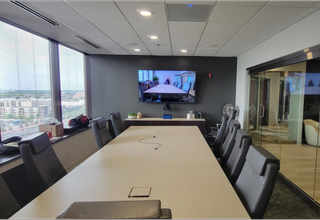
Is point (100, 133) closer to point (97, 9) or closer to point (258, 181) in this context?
point (97, 9)

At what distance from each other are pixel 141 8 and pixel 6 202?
9.87 ft

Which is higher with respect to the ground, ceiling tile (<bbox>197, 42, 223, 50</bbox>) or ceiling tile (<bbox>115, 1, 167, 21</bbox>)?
ceiling tile (<bbox>197, 42, 223, 50</bbox>)

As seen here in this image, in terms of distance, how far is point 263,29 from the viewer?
2830 mm

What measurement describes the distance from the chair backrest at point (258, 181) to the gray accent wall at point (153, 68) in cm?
399

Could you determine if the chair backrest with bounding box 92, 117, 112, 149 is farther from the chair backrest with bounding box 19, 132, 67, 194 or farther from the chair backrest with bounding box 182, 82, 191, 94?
the chair backrest with bounding box 182, 82, 191, 94

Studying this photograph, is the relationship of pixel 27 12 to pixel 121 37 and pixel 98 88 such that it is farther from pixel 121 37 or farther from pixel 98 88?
pixel 98 88

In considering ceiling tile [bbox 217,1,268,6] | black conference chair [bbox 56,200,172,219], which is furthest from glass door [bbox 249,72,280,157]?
black conference chair [bbox 56,200,172,219]

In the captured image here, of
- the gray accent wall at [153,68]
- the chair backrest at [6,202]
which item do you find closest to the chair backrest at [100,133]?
the chair backrest at [6,202]

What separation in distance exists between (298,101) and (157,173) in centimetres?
347

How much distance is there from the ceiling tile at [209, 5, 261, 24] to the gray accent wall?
2.62 m

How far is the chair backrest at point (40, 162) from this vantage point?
4.54 ft

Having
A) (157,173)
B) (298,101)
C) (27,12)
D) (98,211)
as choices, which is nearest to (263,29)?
(298,101)

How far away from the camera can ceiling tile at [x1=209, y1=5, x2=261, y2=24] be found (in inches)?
82.1

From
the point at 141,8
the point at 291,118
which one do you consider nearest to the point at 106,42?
the point at 141,8
